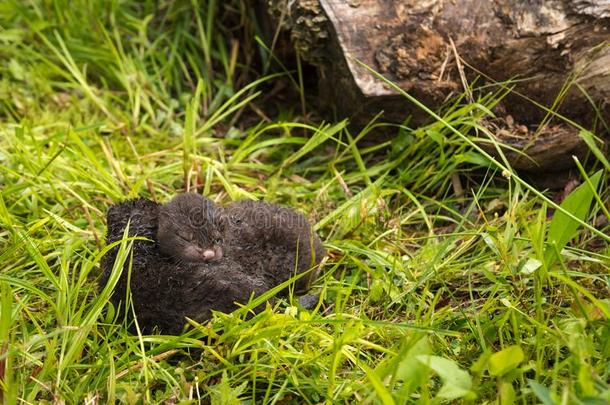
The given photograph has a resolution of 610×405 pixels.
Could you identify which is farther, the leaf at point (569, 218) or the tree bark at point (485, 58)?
the tree bark at point (485, 58)

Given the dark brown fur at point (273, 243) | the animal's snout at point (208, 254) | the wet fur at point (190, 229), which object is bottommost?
the dark brown fur at point (273, 243)

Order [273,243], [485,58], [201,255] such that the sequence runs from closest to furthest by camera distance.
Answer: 1. [201,255]
2. [273,243]
3. [485,58]

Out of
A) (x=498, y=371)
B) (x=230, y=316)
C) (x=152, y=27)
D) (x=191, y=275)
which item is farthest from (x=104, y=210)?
(x=498, y=371)

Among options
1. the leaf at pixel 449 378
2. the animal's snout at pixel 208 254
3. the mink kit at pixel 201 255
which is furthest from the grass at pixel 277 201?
the animal's snout at pixel 208 254

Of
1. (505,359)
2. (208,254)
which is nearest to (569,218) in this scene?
(505,359)

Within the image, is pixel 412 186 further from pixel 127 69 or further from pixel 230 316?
pixel 127 69

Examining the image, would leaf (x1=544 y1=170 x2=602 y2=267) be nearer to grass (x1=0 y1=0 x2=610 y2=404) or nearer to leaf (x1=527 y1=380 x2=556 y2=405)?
grass (x1=0 y1=0 x2=610 y2=404)

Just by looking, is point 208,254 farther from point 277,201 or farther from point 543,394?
point 543,394

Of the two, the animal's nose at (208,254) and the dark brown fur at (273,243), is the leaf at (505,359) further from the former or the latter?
the animal's nose at (208,254)
